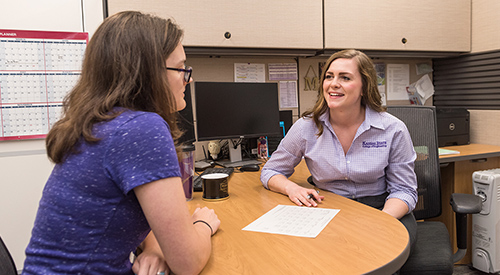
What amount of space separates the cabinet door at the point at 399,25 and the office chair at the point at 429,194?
734 mm

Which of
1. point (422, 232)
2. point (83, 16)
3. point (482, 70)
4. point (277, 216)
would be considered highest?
point (83, 16)

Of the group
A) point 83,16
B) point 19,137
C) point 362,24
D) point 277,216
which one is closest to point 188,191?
point 277,216

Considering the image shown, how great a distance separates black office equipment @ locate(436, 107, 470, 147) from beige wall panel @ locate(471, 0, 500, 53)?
18.4 inches

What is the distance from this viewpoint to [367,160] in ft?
4.90

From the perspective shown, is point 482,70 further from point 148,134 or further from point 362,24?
point 148,134

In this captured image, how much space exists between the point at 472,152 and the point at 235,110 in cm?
153

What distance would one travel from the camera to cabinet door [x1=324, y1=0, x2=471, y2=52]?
7.59 feet

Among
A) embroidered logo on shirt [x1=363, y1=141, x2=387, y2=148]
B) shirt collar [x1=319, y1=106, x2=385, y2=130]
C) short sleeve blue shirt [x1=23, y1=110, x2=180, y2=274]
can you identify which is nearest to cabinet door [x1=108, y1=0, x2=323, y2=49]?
shirt collar [x1=319, y1=106, x2=385, y2=130]

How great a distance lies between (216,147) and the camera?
229 centimetres

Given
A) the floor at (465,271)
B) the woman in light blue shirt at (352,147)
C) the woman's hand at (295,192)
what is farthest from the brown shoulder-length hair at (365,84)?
the floor at (465,271)

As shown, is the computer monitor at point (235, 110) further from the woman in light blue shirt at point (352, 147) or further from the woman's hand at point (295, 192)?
the woman's hand at point (295, 192)

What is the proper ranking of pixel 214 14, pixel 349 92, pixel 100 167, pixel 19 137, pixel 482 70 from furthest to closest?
pixel 482 70 → pixel 214 14 → pixel 19 137 → pixel 349 92 → pixel 100 167

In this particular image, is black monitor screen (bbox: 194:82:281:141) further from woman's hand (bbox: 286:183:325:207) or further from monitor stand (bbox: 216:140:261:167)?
woman's hand (bbox: 286:183:325:207)

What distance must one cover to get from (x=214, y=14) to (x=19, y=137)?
1.18 m
